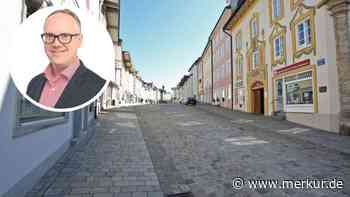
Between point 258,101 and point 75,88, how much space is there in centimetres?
1733

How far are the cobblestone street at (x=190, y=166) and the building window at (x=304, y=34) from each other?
5645mm

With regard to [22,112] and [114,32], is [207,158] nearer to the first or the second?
[22,112]

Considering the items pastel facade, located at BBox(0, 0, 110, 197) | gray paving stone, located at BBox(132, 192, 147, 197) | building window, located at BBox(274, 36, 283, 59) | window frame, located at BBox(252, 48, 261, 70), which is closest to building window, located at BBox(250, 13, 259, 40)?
window frame, located at BBox(252, 48, 261, 70)

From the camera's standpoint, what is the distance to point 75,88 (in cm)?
213

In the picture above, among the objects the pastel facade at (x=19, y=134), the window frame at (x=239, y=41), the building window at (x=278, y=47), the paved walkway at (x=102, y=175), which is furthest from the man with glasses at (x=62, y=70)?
the window frame at (x=239, y=41)

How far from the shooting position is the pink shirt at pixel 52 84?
2133 millimetres

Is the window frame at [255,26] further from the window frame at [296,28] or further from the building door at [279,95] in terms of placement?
the building door at [279,95]

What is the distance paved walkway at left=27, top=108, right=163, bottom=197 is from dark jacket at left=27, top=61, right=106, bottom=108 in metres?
2.01

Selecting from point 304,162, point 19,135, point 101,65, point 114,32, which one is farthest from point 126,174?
point 114,32

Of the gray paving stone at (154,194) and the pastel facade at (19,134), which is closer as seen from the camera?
the pastel facade at (19,134)

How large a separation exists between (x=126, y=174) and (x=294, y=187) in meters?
3.46

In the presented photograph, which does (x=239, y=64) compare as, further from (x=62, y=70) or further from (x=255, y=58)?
(x=62, y=70)

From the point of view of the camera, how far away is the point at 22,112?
332cm

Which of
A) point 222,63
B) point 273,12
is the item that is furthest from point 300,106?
point 222,63
